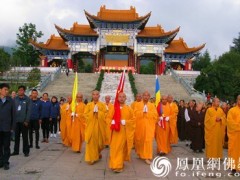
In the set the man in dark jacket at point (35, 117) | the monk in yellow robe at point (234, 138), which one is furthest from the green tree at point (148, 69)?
the monk in yellow robe at point (234, 138)

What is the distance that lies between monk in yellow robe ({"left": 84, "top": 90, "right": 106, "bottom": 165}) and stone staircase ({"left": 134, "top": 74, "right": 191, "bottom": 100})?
18.7m

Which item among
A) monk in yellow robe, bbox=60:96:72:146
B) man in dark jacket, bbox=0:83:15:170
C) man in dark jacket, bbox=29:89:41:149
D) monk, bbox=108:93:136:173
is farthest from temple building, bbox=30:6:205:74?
man in dark jacket, bbox=0:83:15:170

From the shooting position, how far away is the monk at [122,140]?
7383mm

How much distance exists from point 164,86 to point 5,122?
24349 millimetres

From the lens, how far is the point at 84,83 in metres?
31.9

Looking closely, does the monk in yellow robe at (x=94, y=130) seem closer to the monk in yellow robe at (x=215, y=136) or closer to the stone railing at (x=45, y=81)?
the monk in yellow robe at (x=215, y=136)

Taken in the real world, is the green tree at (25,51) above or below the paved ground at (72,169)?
above

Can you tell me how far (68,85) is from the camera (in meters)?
30.8

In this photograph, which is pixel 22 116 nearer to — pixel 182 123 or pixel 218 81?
pixel 182 123

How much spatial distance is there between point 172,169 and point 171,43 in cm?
3942

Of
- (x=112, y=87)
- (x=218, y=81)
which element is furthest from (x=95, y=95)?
(x=218, y=81)

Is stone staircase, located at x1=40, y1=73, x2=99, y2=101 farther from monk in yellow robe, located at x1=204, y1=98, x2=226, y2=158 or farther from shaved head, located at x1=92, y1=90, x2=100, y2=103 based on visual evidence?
monk in yellow robe, located at x1=204, y1=98, x2=226, y2=158

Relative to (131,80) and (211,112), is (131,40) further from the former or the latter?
(211,112)

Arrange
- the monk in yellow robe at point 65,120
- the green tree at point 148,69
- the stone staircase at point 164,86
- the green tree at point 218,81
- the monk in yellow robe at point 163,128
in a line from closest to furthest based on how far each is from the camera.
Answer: the monk in yellow robe at point 163,128 < the monk in yellow robe at point 65,120 < the stone staircase at point 164,86 < the green tree at point 218,81 < the green tree at point 148,69
